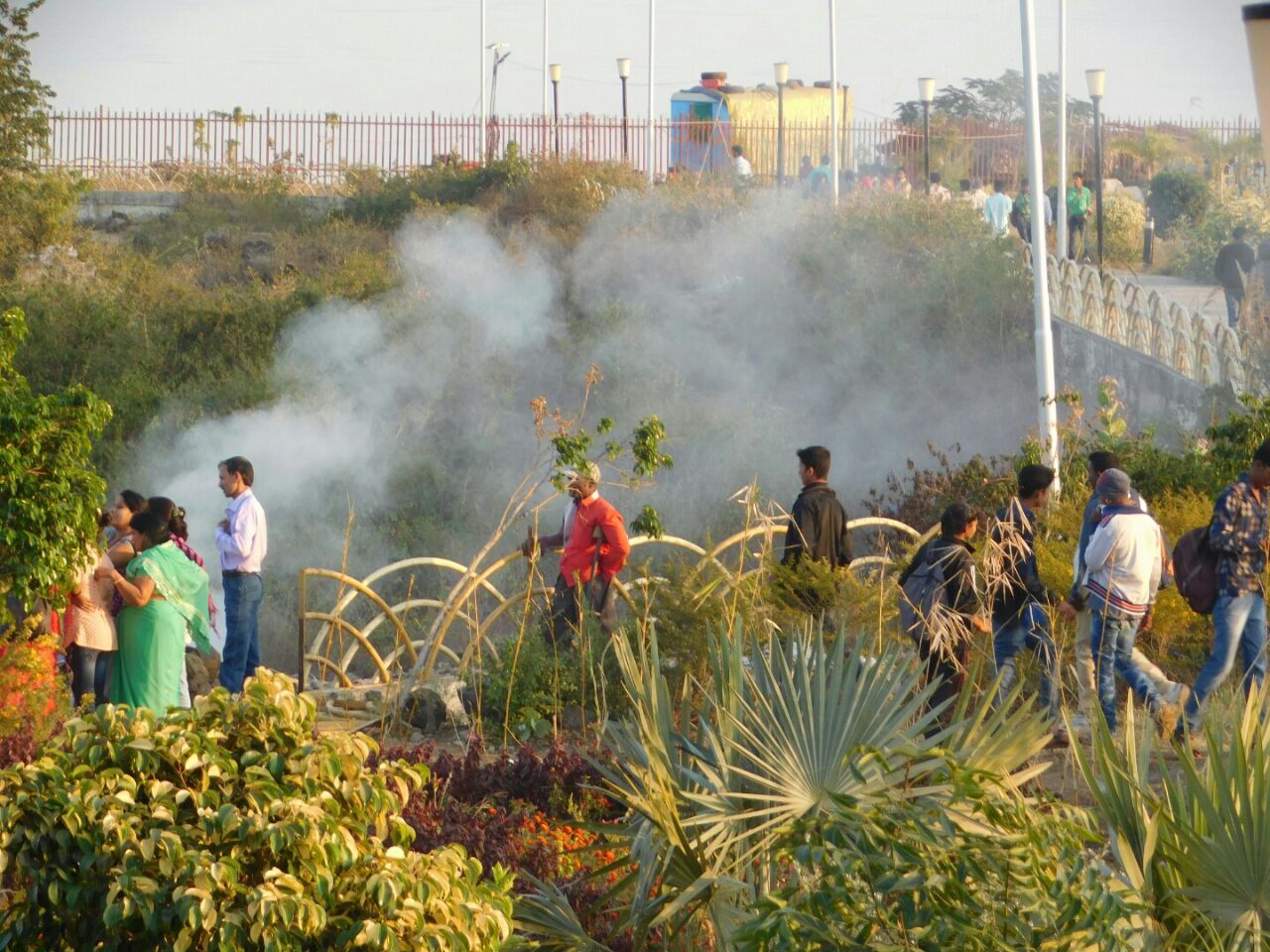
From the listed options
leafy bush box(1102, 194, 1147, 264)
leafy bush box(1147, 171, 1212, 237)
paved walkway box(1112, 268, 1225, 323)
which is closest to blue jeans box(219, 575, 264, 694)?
paved walkway box(1112, 268, 1225, 323)

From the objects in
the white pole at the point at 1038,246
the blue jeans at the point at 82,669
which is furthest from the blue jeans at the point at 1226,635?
the white pole at the point at 1038,246

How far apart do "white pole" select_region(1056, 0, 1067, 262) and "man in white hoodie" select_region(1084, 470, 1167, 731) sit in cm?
1606

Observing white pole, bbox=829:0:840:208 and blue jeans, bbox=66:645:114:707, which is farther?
white pole, bbox=829:0:840:208

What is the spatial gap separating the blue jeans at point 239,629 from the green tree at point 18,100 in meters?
19.3

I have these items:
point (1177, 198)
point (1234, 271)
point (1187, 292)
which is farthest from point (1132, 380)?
point (1177, 198)

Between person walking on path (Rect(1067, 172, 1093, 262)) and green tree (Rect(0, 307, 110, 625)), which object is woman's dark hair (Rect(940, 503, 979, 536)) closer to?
green tree (Rect(0, 307, 110, 625))

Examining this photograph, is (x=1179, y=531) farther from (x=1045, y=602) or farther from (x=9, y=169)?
(x=9, y=169)

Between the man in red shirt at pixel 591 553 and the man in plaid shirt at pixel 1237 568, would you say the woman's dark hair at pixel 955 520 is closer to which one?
the man in plaid shirt at pixel 1237 568

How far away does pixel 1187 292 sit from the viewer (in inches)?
967

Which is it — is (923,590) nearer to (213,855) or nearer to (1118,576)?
(1118,576)

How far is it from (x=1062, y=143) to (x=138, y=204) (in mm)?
15987

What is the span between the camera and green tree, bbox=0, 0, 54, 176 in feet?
83.1

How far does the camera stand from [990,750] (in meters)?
4.14

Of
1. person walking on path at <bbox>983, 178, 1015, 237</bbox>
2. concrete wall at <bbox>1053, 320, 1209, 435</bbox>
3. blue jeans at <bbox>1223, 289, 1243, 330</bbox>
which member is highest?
person walking on path at <bbox>983, 178, 1015, 237</bbox>
